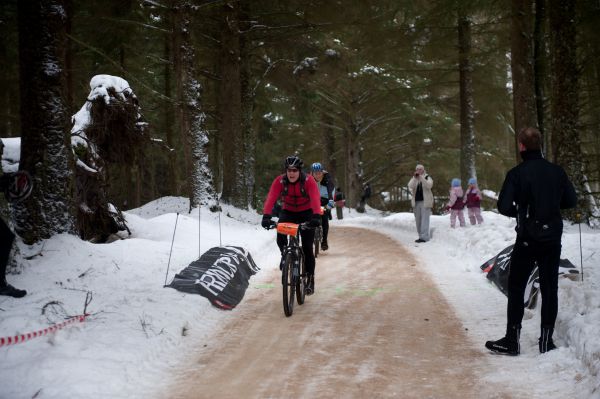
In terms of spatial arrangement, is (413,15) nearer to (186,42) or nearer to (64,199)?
(186,42)

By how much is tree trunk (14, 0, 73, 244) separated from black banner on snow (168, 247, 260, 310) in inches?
88.4

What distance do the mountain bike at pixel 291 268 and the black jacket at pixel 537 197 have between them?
3089 millimetres

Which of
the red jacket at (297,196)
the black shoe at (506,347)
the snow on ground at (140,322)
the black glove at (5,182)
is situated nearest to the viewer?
the snow on ground at (140,322)

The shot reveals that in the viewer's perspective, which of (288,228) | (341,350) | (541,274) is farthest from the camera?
(288,228)

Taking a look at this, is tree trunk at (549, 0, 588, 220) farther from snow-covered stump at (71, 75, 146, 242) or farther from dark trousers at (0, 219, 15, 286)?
dark trousers at (0, 219, 15, 286)

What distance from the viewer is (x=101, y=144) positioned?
39.4ft

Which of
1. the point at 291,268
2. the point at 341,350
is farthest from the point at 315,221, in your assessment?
the point at 341,350

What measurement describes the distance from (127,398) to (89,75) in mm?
18252

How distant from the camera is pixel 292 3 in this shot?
1925cm

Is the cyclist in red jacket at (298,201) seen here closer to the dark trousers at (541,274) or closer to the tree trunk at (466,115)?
the dark trousers at (541,274)

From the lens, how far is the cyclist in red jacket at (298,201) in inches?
310

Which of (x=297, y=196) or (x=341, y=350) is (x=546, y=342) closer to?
(x=341, y=350)

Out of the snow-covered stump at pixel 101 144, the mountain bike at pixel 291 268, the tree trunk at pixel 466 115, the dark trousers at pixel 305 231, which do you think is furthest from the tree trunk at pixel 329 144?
the mountain bike at pixel 291 268

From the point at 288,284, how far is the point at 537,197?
347 centimetres
